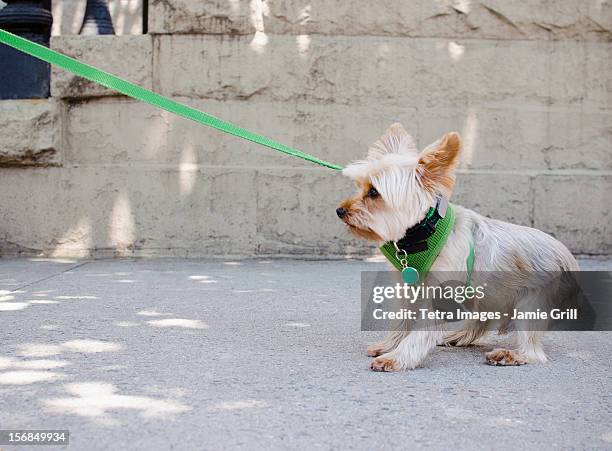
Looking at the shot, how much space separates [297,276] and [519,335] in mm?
2945

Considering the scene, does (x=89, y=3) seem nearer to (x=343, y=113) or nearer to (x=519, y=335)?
(x=343, y=113)

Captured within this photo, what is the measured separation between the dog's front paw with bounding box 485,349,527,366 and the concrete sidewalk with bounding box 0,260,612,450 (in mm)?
63

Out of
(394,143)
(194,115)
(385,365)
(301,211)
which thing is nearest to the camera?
(385,365)

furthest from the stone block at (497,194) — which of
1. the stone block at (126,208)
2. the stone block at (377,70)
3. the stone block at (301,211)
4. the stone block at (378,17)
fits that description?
the stone block at (126,208)

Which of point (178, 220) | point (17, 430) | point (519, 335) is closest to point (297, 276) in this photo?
point (178, 220)

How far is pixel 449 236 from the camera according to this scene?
12.7 feet

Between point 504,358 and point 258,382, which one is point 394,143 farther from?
point 258,382

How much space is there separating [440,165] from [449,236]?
0.37 m

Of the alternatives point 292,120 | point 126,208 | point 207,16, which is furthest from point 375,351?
point 207,16

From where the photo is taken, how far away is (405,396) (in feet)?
10.7

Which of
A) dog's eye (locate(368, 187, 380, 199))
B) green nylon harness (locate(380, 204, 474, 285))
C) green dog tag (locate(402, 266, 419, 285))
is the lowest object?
green dog tag (locate(402, 266, 419, 285))

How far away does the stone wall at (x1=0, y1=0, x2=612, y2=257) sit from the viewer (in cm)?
758

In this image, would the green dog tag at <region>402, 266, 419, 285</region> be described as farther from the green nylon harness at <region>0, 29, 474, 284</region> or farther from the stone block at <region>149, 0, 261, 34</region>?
the stone block at <region>149, 0, 261, 34</region>

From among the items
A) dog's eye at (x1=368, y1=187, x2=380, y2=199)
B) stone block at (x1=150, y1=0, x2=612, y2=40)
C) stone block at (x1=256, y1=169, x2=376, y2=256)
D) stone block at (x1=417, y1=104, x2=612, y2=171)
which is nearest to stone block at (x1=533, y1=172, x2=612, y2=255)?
stone block at (x1=417, y1=104, x2=612, y2=171)
